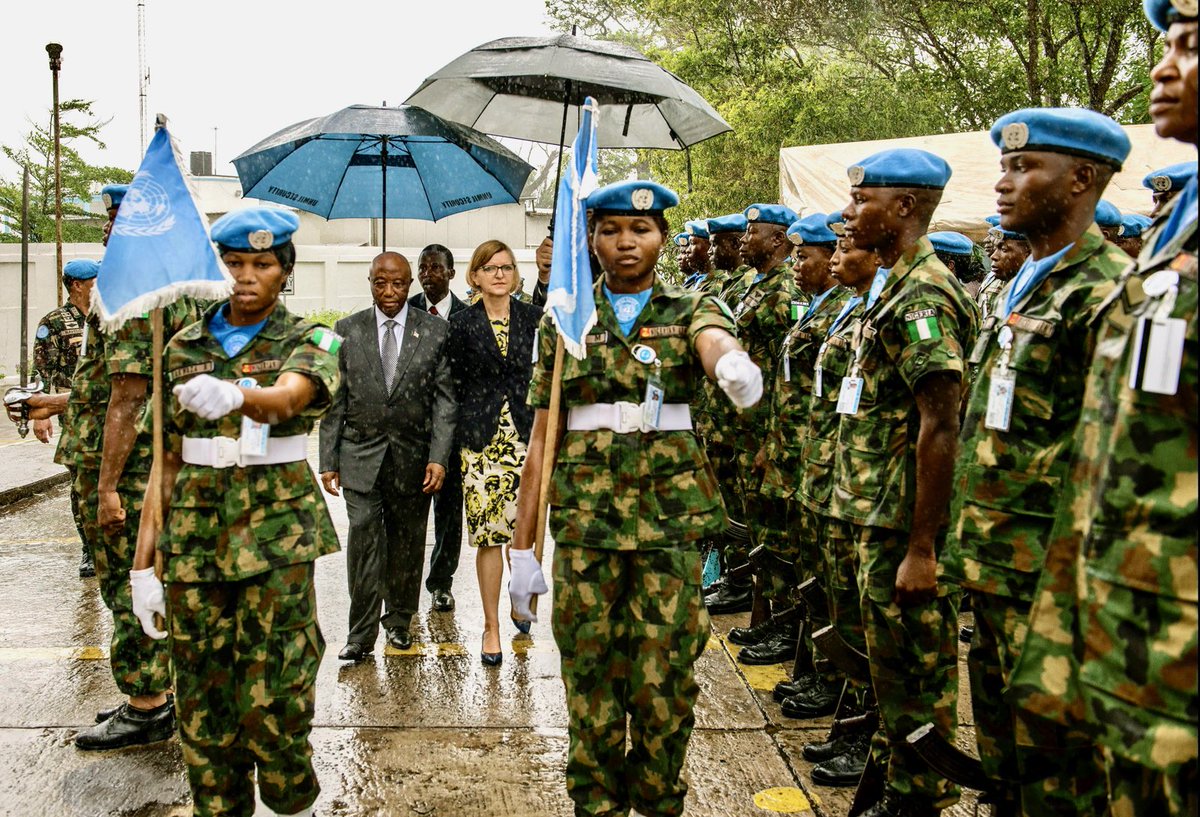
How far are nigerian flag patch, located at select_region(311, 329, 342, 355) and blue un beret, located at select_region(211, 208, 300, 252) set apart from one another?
A: 1.08 ft

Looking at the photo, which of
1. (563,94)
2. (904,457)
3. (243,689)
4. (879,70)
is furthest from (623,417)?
(879,70)

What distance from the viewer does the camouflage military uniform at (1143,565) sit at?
5.84 feet

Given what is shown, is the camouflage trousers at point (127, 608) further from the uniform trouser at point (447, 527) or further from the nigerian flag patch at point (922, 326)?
the nigerian flag patch at point (922, 326)

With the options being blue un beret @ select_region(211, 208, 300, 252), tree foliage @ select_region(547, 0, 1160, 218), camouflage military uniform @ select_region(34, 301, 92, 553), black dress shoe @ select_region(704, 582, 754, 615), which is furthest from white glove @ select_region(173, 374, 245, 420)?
tree foliage @ select_region(547, 0, 1160, 218)

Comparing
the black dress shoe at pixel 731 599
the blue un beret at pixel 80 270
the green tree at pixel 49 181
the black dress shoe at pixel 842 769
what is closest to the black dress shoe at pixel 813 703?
the black dress shoe at pixel 842 769

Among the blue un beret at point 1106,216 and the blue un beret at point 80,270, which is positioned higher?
the blue un beret at point 1106,216

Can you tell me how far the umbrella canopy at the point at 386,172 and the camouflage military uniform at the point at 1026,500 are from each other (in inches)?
161

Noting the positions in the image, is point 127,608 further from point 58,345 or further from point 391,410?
point 58,345

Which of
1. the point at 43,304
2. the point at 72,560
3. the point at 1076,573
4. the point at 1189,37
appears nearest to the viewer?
the point at 1189,37

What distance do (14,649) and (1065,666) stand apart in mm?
5373

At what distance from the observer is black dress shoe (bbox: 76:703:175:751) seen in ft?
14.4

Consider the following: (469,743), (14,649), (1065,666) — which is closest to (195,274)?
(469,743)

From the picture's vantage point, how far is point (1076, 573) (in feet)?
7.13

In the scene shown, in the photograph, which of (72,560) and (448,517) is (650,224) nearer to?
(448,517)
